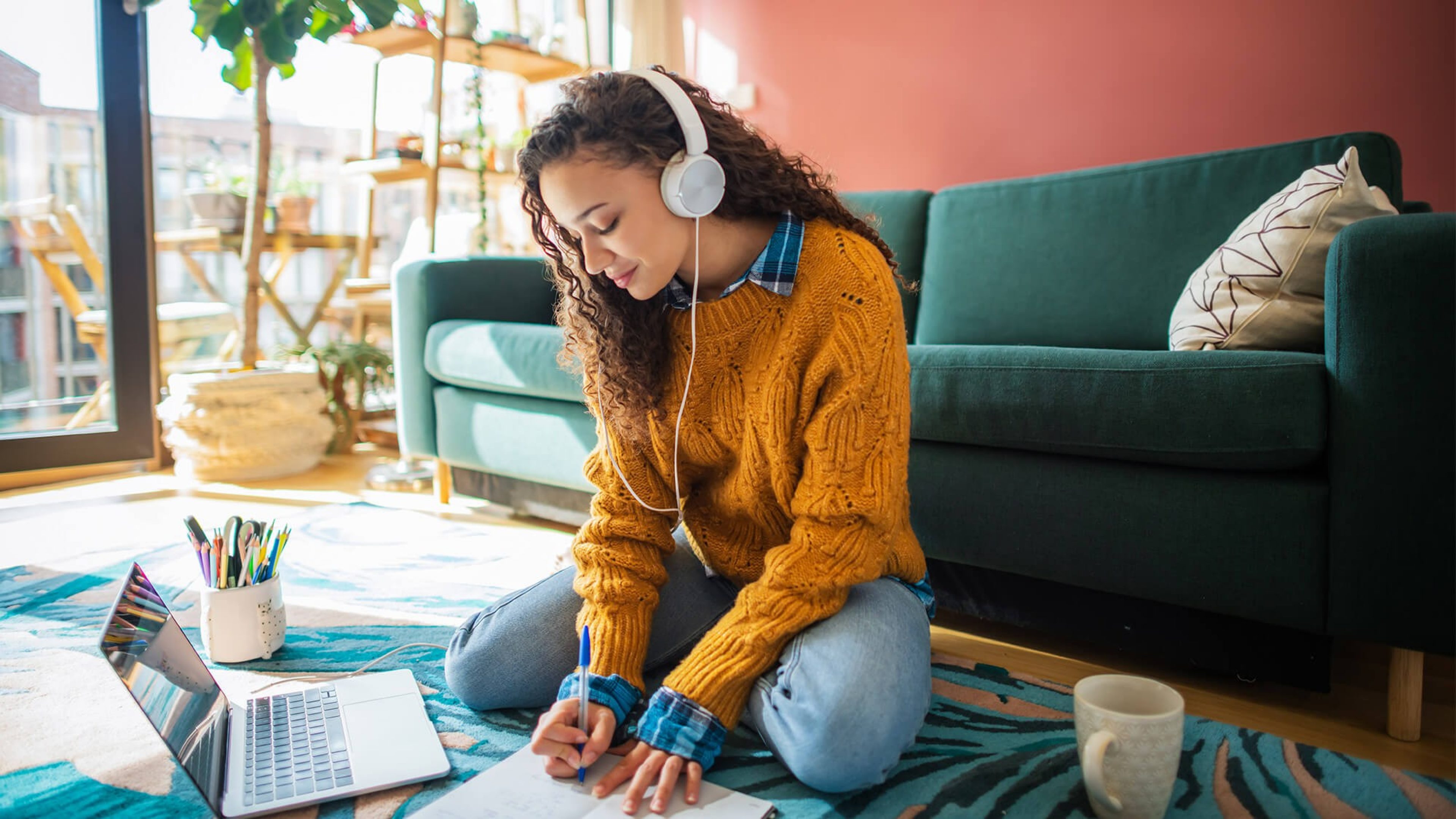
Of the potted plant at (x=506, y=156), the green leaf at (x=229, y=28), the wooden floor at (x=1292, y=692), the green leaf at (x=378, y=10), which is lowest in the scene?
the wooden floor at (x=1292, y=692)

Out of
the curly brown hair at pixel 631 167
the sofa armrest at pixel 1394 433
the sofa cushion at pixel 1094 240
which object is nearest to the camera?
the curly brown hair at pixel 631 167

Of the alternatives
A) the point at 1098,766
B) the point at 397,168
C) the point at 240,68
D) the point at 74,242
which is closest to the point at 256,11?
the point at 240,68

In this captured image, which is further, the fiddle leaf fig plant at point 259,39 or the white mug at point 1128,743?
the fiddle leaf fig plant at point 259,39

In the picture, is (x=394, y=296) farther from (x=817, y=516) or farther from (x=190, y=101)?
(x=817, y=516)

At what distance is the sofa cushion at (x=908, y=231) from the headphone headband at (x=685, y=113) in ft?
4.23

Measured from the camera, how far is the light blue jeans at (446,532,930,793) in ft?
3.03

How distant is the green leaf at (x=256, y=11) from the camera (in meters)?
2.48

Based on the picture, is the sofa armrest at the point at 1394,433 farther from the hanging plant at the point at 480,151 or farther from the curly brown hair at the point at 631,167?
the hanging plant at the point at 480,151

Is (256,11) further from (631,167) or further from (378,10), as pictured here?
(631,167)

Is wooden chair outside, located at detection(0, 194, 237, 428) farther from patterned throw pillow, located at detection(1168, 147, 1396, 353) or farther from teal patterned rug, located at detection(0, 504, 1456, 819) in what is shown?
patterned throw pillow, located at detection(1168, 147, 1396, 353)

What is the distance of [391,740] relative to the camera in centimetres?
108

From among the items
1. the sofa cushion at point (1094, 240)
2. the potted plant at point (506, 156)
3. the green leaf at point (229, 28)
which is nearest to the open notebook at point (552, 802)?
the sofa cushion at point (1094, 240)

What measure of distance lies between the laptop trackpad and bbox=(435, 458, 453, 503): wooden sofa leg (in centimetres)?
127

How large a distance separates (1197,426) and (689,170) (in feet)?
2.36
